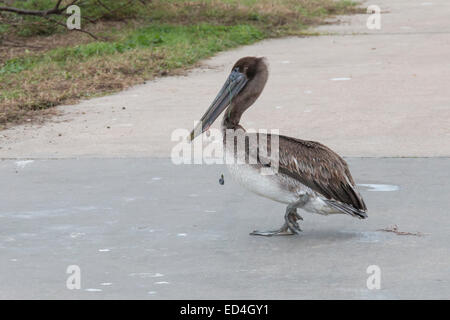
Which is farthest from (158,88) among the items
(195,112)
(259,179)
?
(259,179)

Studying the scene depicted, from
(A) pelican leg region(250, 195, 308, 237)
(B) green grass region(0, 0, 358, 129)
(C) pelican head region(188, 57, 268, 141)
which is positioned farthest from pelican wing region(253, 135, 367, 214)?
(B) green grass region(0, 0, 358, 129)

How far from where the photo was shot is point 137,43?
13.7 m

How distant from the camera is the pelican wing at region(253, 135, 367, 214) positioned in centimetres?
549

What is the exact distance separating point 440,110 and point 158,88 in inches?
128

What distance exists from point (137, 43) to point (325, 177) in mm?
8543

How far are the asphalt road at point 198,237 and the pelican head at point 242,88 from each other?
651 millimetres

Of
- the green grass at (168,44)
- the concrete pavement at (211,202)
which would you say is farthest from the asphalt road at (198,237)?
the green grass at (168,44)

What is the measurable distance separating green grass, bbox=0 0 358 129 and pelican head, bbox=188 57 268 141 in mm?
3870

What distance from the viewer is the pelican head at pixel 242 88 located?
5.90 m

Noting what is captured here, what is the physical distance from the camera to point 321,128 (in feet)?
28.5

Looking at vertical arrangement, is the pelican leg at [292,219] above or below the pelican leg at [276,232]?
above

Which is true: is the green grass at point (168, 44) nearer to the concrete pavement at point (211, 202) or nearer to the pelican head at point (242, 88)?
the concrete pavement at point (211, 202)

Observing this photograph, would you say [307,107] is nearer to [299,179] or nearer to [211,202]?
[211,202]

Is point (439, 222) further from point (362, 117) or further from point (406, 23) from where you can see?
point (406, 23)
